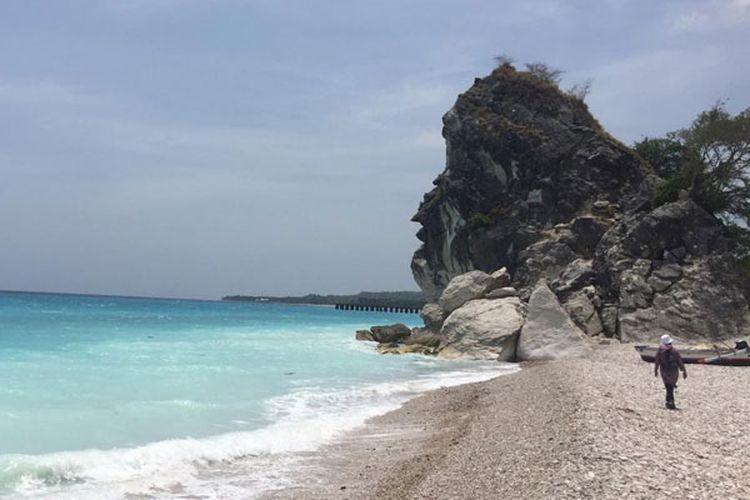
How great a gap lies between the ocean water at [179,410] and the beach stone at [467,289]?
4571 mm

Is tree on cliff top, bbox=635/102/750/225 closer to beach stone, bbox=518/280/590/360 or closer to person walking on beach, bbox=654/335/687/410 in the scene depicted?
beach stone, bbox=518/280/590/360

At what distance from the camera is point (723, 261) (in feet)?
98.1

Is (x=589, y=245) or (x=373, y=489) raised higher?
(x=589, y=245)

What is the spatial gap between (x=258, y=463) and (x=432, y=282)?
148 ft

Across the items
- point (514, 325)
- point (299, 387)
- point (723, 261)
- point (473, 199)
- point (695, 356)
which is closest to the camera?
point (299, 387)

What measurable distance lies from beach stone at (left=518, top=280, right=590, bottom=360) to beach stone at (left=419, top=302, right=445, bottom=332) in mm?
8386

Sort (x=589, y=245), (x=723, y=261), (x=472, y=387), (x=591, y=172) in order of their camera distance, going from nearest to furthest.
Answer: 1. (x=472, y=387)
2. (x=723, y=261)
3. (x=589, y=245)
4. (x=591, y=172)

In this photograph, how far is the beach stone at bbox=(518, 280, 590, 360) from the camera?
2475 cm

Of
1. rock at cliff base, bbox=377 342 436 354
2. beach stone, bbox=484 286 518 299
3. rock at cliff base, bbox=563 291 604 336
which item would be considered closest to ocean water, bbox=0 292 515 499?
rock at cliff base, bbox=377 342 436 354

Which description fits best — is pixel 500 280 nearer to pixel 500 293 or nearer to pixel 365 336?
pixel 500 293

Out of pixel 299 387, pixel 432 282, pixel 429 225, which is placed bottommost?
pixel 299 387

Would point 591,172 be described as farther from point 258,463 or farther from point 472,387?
point 258,463

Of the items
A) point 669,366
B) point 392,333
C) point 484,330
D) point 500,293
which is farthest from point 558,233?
point 669,366

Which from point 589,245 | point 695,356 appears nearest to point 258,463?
point 695,356
